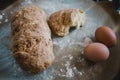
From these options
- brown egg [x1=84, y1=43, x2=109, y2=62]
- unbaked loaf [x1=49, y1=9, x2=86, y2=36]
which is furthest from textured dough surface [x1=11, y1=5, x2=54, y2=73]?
brown egg [x1=84, y1=43, x2=109, y2=62]

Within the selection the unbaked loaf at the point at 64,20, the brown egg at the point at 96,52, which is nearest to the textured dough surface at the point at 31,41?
the unbaked loaf at the point at 64,20

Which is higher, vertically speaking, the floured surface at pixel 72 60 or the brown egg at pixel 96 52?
the brown egg at pixel 96 52

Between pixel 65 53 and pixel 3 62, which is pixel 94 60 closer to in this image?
pixel 65 53

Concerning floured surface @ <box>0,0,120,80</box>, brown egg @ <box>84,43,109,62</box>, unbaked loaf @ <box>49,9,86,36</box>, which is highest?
unbaked loaf @ <box>49,9,86,36</box>

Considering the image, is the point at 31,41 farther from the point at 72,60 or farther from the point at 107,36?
the point at 107,36

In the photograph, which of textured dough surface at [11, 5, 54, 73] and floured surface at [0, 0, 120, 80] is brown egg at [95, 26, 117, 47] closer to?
floured surface at [0, 0, 120, 80]

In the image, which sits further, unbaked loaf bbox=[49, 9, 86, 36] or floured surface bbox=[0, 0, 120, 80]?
unbaked loaf bbox=[49, 9, 86, 36]

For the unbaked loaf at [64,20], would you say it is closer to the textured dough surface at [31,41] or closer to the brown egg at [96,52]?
the textured dough surface at [31,41]
